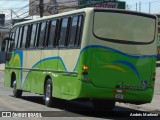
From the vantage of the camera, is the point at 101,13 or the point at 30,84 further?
the point at 30,84

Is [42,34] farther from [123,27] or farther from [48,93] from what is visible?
[123,27]

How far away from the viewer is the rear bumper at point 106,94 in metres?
14.9

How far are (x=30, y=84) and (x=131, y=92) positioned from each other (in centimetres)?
592

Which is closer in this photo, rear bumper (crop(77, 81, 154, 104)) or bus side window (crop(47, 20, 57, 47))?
rear bumper (crop(77, 81, 154, 104))

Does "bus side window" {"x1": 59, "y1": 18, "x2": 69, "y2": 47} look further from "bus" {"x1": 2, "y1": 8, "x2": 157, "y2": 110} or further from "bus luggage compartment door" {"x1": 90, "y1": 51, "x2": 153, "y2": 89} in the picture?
"bus luggage compartment door" {"x1": 90, "y1": 51, "x2": 153, "y2": 89}

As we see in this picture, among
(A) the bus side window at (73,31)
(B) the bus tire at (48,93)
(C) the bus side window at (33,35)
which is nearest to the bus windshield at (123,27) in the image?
(A) the bus side window at (73,31)

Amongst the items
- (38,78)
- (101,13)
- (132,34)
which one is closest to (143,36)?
(132,34)

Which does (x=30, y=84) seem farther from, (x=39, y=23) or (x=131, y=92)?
(x=131, y=92)

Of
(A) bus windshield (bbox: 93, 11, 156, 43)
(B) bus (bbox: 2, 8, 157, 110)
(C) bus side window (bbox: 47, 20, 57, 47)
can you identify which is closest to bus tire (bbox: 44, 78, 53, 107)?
(B) bus (bbox: 2, 8, 157, 110)

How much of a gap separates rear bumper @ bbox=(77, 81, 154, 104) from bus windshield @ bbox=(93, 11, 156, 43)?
1512 mm

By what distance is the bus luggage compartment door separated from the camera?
49.3 ft

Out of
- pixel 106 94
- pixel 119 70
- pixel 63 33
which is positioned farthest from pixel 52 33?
pixel 106 94

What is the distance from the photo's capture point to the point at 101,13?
1518cm

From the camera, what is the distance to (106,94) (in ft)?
49.3
